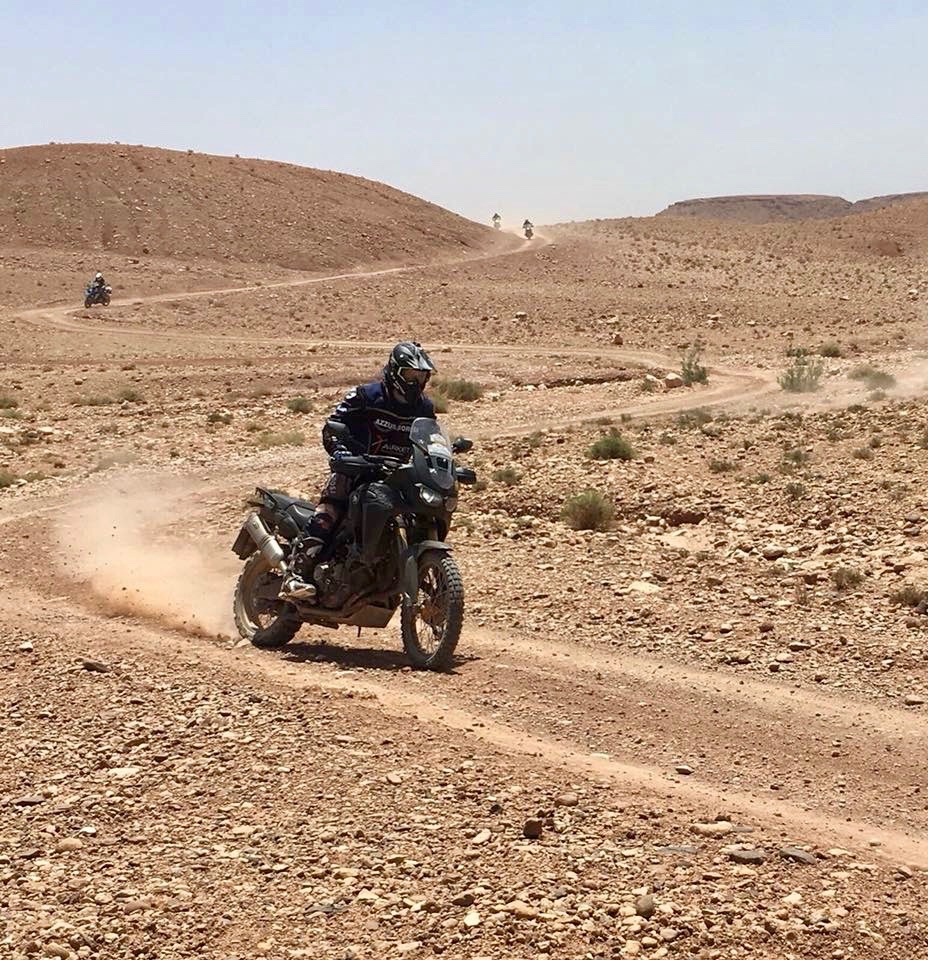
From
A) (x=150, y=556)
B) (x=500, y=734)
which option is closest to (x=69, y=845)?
(x=500, y=734)

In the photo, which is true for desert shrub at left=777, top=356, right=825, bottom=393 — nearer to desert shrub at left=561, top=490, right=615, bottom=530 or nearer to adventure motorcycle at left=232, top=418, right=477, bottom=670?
desert shrub at left=561, top=490, right=615, bottom=530

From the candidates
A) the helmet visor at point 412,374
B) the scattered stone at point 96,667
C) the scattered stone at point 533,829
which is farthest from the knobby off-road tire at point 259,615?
the scattered stone at point 533,829

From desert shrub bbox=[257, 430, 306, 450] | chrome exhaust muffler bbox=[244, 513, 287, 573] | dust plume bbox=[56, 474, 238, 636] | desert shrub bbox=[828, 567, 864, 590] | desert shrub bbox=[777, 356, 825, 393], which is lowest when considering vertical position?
dust plume bbox=[56, 474, 238, 636]

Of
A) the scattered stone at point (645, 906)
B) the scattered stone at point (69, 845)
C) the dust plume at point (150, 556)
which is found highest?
the scattered stone at point (645, 906)

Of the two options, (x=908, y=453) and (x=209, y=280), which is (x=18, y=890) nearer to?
(x=908, y=453)

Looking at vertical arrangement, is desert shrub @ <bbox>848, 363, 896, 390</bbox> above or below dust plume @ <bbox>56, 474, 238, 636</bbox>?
above

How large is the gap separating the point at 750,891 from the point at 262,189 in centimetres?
8707

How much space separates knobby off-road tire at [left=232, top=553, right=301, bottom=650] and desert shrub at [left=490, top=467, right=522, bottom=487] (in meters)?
7.12

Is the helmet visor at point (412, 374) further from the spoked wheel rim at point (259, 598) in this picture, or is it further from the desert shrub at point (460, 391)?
the desert shrub at point (460, 391)

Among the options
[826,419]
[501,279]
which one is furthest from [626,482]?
[501,279]

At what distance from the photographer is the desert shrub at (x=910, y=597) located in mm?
11422

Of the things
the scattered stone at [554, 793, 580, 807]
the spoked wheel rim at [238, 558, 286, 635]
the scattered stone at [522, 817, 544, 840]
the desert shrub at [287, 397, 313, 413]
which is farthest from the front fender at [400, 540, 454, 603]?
the desert shrub at [287, 397, 313, 413]

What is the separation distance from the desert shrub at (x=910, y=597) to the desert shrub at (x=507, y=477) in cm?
699

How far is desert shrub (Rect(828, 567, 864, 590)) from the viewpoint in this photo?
1227 centimetres
